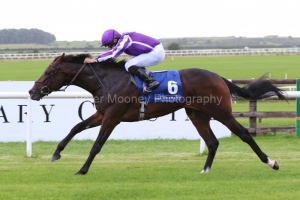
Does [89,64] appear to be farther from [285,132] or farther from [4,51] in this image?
[4,51]

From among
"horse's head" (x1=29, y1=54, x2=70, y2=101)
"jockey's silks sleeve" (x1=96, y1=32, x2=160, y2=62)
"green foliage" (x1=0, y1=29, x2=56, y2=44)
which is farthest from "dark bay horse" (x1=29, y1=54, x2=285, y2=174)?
"green foliage" (x1=0, y1=29, x2=56, y2=44)

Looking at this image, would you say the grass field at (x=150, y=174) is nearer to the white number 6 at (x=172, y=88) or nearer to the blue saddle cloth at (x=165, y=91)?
the blue saddle cloth at (x=165, y=91)

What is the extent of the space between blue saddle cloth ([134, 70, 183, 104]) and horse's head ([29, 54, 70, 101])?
3.27ft

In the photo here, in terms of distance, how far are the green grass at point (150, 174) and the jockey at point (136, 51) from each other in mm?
1229

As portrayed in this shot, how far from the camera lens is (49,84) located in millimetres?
8219

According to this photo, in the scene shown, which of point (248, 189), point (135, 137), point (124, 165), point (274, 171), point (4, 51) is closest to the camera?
point (248, 189)

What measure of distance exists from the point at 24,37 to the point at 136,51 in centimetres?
6470

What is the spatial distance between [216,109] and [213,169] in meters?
0.81

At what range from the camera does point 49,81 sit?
26.9 ft

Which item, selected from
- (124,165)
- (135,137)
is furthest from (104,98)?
(135,137)

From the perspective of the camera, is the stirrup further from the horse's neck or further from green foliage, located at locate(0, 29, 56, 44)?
green foliage, located at locate(0, 29, 56, 44)

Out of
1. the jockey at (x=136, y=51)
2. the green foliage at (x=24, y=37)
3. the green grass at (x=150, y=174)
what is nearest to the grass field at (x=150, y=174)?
the green grass at (x=150, y=174)

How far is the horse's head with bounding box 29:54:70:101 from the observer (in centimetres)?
819

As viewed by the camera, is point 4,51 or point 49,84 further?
point 4,51
